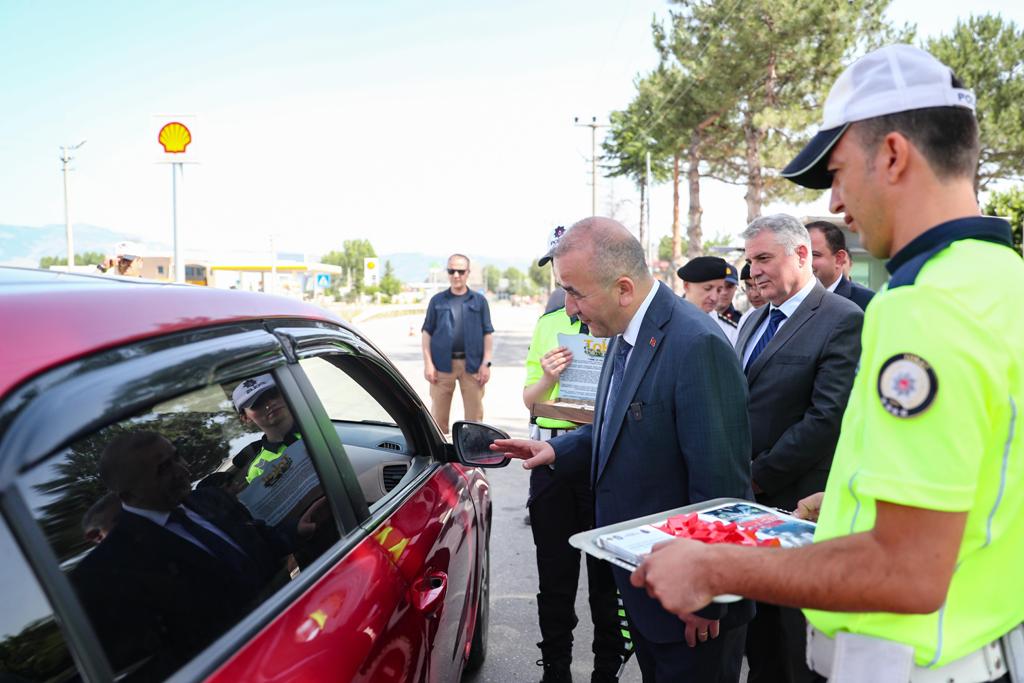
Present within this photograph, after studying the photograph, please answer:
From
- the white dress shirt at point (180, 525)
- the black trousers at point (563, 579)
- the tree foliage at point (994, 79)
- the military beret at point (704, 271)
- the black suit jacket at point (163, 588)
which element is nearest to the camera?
the black suit jacket at point (163, 588)

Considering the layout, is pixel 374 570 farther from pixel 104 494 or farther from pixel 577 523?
pixel 577 523

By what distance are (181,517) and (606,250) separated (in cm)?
149

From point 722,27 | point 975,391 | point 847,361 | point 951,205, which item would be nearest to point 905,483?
point 975,391

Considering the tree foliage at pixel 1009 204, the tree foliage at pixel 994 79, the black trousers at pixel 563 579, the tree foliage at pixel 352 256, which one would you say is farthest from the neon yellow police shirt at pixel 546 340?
the tree foliage at pixel 352 256

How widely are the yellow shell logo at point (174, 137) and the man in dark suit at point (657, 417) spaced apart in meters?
5.45

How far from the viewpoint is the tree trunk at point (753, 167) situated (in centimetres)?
2564

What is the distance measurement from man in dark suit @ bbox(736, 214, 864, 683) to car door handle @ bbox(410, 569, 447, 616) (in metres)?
1.66

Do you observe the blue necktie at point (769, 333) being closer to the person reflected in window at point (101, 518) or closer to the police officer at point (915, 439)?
the police officer at point (915, 439)

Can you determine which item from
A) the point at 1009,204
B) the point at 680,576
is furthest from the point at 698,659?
the point at 1009,204

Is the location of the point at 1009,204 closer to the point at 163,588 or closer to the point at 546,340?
the point at 546,340

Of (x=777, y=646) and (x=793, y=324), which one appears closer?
(x=777, y=646)

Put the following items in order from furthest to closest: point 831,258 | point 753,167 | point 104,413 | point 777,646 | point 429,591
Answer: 1. point 753,167
2. point 831,258
3. point 777,646
4. point 429,591
5. point 104,413

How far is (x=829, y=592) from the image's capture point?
111 centimetres

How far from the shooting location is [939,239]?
45.5 inches
